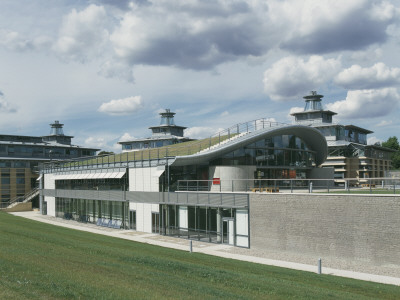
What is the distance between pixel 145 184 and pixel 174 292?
26758mm

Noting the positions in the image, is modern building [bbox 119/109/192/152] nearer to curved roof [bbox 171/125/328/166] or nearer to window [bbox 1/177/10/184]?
window [bbox 1/177/10/184]

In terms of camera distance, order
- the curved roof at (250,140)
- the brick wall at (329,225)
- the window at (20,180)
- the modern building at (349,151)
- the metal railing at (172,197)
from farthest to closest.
Answer: the window at (20,180)
the modern building at (349,151)
the curved roof at (250,140)
the metal railing at (172,197)
the brick wall at (329,225)

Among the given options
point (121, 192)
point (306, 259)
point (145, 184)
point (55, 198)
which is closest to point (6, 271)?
point (306, 259)

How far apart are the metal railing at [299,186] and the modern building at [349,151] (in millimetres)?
33980

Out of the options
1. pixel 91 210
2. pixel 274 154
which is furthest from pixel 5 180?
pixel 274 154

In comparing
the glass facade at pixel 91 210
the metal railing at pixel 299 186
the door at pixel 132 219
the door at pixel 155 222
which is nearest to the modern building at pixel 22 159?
the glass facade at pixel 91 210

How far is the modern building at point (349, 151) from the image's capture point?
209 ft

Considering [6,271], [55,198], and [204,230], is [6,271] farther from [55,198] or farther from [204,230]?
[55,198]

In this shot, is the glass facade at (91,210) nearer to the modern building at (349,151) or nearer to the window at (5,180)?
the window at (5,180)

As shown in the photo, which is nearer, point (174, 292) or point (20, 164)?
point (174, 292)

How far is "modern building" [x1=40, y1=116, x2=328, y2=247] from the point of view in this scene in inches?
1206

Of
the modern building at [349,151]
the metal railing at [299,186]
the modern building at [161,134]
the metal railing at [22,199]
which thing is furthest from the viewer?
the modern building at [161,134]

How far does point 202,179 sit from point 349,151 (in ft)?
118

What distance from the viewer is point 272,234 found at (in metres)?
26.8
